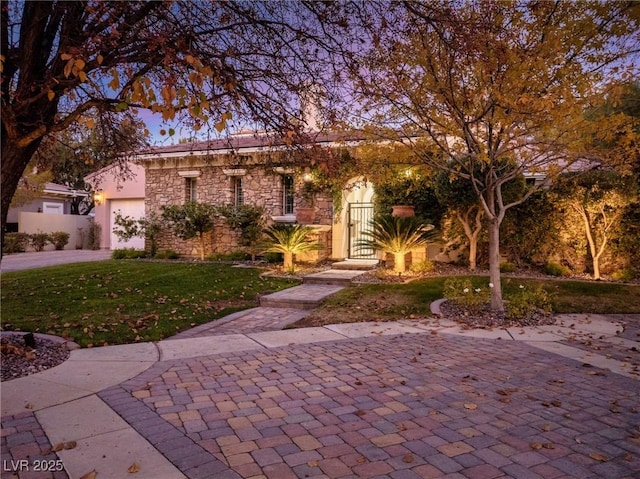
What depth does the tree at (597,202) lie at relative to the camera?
33.7 ft

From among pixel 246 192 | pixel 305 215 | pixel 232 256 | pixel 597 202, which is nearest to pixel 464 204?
pixel 597 202

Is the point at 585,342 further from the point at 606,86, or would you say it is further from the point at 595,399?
the point at 606,86

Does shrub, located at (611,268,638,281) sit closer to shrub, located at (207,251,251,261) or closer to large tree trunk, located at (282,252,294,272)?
large tree trunk, located at (282,252,294,272)

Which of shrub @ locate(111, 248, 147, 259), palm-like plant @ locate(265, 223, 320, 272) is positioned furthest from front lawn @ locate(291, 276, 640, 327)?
shrub @ locate(111, 248, 147, 259)

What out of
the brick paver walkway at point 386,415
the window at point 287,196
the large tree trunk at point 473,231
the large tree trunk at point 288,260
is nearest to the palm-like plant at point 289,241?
the large tree trunk at point 288,260

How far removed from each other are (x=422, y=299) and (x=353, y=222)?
6.18 m

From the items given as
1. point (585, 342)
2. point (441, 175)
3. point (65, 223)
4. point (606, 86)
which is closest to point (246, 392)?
point (585, 342)

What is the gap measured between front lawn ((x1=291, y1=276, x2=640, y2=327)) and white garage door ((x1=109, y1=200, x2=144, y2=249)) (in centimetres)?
1414

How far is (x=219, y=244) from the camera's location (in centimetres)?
1598

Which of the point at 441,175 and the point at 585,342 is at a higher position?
the point at 441,175

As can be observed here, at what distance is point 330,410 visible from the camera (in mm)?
3537

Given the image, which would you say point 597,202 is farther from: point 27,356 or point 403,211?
point 27,356

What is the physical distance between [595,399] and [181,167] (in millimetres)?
15529

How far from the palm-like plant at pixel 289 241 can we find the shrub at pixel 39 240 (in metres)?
14.2
